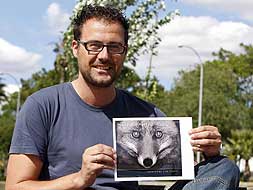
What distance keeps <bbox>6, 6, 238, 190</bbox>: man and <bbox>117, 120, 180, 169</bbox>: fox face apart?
0.38 feet

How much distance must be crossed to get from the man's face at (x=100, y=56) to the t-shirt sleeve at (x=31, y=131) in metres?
0.32

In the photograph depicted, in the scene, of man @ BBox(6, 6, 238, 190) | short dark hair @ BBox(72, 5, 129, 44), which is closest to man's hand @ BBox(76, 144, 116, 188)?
man @ BBox(6, 6, 238, 190)

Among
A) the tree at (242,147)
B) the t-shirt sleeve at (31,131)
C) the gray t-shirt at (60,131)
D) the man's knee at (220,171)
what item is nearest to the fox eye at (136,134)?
the gray t-shirt at (60,131)

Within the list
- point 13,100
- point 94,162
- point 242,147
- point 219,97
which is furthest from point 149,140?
point 13,100

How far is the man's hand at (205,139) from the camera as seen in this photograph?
313 centimetres

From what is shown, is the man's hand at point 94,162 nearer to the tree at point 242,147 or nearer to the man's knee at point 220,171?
the man's knee at point 220,171

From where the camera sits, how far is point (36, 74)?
60.3 m

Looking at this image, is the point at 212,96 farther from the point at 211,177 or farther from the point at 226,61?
the point at 211,177

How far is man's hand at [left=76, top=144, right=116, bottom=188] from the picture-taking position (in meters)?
2.83

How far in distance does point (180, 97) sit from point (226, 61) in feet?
33.5

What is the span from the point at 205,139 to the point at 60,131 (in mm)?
752

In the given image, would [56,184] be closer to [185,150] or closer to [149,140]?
[149,140]

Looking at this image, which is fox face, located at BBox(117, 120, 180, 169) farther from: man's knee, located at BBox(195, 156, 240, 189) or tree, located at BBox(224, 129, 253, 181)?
tree, located at BBox(224, 129, 253, 181)

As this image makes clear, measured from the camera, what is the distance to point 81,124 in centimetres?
330
